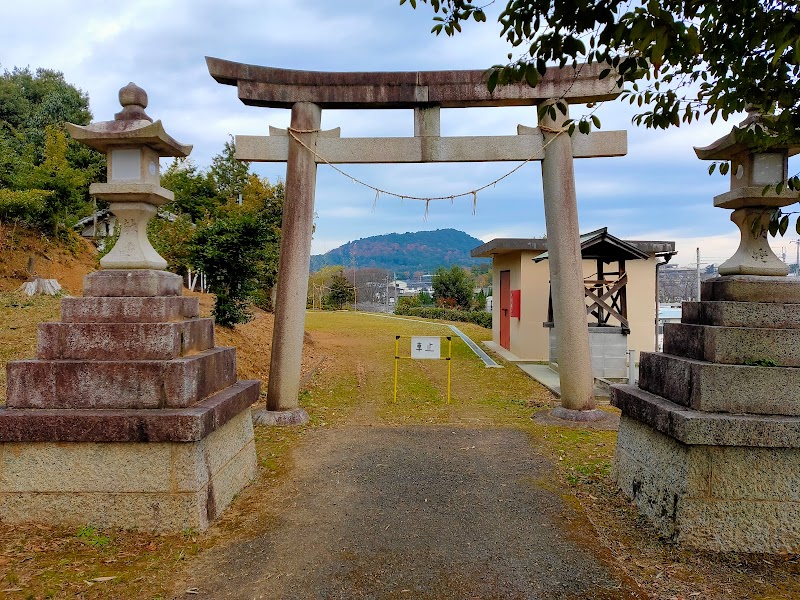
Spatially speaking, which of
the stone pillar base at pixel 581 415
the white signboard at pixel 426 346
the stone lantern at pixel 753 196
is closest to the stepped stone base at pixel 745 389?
the stone lantern at pixel 753 196

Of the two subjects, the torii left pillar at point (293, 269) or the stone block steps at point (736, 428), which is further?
the torii left pillar at point (293, 269)

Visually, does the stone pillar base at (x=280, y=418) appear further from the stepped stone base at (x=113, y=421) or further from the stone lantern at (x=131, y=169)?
the stone lantern at (x=131, y=169)

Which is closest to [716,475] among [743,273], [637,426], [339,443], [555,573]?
[637,426]

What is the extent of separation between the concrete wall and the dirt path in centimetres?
857

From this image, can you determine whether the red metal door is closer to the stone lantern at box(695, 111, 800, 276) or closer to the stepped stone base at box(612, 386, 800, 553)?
the stone lantern at box(695, 111, 800, 276)

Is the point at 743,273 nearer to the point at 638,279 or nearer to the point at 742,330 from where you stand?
the point at 742,330

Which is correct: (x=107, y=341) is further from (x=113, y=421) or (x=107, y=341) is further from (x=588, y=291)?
(x=588, y=291)

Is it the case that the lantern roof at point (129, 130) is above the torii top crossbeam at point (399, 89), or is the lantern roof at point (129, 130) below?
below

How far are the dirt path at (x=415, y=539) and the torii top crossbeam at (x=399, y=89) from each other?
4987 millimetres

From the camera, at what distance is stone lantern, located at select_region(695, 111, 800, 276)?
379 centimetres

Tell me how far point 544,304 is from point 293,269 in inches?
339

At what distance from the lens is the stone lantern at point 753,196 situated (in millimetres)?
3793

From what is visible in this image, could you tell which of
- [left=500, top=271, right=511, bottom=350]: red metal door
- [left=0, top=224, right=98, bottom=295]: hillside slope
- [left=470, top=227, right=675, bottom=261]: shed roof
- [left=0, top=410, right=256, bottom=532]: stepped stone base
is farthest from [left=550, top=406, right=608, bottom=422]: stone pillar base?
[left=0, top=224, right=98, bottom=295]: hillside slope

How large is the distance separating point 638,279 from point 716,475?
445 inches
